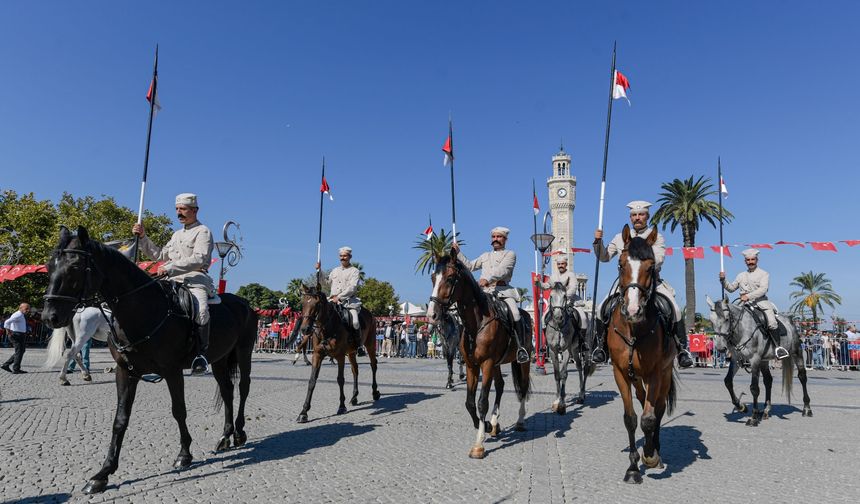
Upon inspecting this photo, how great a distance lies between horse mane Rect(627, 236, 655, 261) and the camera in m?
5.59

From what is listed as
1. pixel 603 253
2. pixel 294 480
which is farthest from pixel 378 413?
pixel 603 253

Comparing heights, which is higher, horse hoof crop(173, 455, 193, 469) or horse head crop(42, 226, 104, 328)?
horse head crop(42, 226, 104, 328)

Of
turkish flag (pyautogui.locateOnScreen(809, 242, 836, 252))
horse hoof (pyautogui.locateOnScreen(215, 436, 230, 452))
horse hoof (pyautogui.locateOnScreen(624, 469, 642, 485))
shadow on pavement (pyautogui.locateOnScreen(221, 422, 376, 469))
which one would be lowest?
shadow on pavement (pyautogui.locateOnScreen(221, 422, 376, 469))

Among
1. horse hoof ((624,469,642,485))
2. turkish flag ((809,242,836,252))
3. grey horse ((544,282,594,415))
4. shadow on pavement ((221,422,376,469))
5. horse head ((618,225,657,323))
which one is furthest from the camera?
turkish flag ((809,242,836,252))

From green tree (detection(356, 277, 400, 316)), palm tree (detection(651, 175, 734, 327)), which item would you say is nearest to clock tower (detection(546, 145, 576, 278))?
green tree (detection(356, 277, 400, 316))

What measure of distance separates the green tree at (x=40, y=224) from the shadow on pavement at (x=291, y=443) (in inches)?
1255

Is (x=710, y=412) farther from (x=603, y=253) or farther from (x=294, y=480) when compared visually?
(x=294, y=480)

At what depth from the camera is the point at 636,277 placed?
5.50 metres

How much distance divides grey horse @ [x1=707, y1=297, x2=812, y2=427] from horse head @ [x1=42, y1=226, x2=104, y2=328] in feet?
32.6

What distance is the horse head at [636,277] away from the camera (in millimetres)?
5352

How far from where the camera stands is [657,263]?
6.16 metres

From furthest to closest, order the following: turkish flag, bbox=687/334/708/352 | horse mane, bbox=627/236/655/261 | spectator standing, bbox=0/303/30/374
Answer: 1. turkish flag, bbox=687/334/708/352
2. spectator standing, bbox=0/303/30/374
3. horse mane, bbox=627/236/655/261

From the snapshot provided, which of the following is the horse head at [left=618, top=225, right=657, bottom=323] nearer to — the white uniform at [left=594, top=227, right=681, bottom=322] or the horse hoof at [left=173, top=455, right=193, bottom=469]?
the white uniform at [left=594, top=227, right=681, bottom=322]

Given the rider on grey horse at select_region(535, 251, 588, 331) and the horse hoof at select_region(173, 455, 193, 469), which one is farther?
the rider on grey horse at select_region(535, 251, 588, 331)
